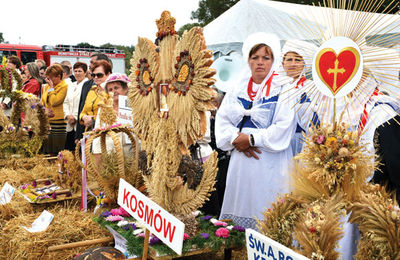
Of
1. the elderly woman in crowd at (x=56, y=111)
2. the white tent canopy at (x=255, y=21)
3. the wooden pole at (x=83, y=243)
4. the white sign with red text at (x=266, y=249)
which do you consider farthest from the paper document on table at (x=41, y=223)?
the white tent canopy at (x=255, y=21)

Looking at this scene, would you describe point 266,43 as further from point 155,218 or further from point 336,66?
point 155,218

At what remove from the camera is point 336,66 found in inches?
71.6

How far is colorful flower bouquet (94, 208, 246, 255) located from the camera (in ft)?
8.14

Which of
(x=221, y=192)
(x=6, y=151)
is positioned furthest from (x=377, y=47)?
(x=6, y=151)

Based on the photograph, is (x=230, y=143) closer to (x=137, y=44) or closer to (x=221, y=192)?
(x=137, y=44)

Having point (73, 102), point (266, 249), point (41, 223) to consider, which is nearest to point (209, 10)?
point (73, 102)

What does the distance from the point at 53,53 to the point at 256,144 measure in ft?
56.0

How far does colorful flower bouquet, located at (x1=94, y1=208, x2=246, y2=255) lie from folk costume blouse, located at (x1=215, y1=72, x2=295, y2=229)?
36 cm

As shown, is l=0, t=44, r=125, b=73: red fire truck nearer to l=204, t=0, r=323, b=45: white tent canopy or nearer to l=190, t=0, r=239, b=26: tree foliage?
l=190, t=0, r=239, b=26: tree foliage

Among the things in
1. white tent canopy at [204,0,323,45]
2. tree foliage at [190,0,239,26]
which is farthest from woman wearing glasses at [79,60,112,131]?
tree foliage at [190,0,239,26]

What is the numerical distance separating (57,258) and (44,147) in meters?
3.97

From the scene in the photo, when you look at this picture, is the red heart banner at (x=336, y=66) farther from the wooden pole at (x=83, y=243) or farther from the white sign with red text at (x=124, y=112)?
the white sign with red text at (x=124, y=112)

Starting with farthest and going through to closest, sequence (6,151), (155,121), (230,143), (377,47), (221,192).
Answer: (6,151), (221,192), (230,143), (155,121), (377,47)

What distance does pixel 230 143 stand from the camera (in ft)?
10.4
